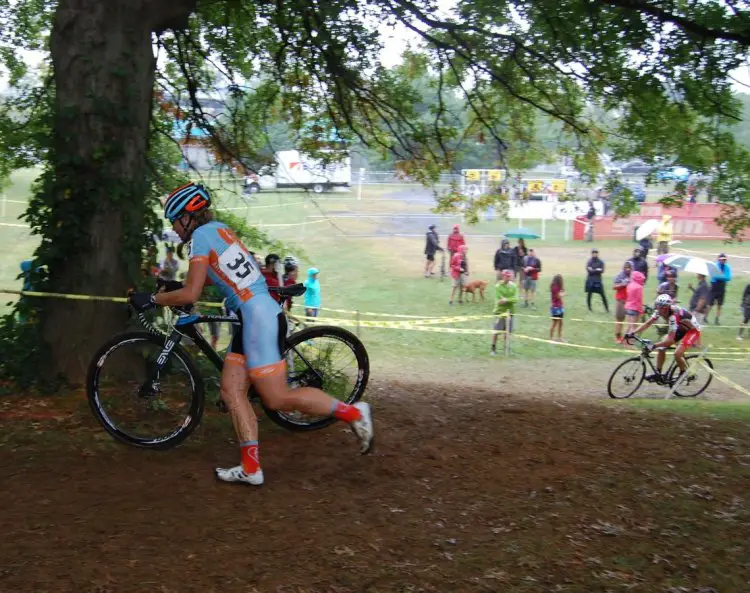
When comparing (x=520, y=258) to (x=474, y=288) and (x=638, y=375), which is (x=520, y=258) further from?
(x=638, y=375)

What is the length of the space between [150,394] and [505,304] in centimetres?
1320

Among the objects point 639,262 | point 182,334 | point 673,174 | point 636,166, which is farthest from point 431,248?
point 182,334

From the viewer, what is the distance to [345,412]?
16.6 feet

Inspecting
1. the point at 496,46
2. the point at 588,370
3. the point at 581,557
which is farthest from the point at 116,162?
the point at 588,370

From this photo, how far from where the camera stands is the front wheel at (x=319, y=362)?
18.5 ft

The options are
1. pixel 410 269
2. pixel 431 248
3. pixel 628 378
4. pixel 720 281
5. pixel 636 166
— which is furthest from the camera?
pixel 410 269

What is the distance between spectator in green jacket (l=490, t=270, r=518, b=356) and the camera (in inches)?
695

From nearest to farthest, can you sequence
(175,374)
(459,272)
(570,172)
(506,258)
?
1. (175,374)
2. (570,172)
3. (459,272)
4. (506,258)

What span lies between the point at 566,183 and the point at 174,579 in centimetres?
1083

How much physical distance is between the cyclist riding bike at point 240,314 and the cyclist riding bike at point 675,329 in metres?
9.21

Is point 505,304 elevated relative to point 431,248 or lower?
lower

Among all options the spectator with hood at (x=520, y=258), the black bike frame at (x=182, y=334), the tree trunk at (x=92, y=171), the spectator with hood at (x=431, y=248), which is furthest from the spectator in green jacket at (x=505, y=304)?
the black bike frame at (x=182, y=334)

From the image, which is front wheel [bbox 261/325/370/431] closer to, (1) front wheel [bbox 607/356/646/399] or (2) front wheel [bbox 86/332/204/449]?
(2) front wheel [bbox 86/332/204/449]

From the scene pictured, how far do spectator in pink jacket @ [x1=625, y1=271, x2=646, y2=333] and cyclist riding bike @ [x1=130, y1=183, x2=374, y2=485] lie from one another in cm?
1565
